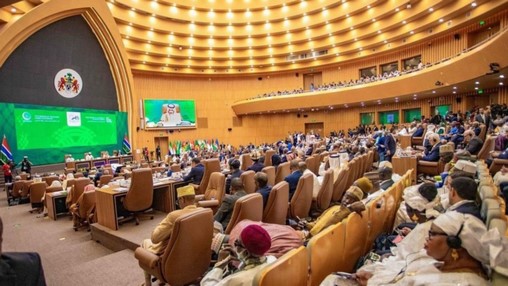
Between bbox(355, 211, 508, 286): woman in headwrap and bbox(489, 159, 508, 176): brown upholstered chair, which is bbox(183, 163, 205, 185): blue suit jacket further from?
bbox(489, 159, 508, 176): brown upholstered chair

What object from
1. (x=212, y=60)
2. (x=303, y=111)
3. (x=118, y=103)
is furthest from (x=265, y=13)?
(x=118, y=103)

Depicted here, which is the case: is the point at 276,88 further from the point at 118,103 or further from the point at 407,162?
the point at 407,162

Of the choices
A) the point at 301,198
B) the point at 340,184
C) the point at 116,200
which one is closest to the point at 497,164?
the point at 340,184

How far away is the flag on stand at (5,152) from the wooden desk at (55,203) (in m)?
7.58

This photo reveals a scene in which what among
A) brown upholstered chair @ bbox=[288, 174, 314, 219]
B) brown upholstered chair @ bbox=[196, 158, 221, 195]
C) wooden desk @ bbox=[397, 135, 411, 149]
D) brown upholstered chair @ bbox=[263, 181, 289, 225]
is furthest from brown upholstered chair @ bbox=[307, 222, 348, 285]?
wooden desk @ bbox=[397, 135, 411, 149]

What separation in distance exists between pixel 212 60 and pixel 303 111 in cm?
887

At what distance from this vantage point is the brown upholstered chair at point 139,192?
15.1 ft

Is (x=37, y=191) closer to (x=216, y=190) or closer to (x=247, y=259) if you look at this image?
(x=216, y=190)

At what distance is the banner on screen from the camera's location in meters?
21.4

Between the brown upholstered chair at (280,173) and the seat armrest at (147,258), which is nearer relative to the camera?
the seat armrest at (147,258)

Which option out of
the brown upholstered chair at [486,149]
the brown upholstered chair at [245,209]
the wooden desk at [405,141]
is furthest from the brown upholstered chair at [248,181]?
the wooden desk at [405,141]

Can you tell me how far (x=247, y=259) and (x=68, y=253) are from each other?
369 cm

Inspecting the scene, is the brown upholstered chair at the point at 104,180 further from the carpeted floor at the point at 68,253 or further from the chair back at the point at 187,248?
the chair back at the point at 187,248

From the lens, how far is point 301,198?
397 centimetres
